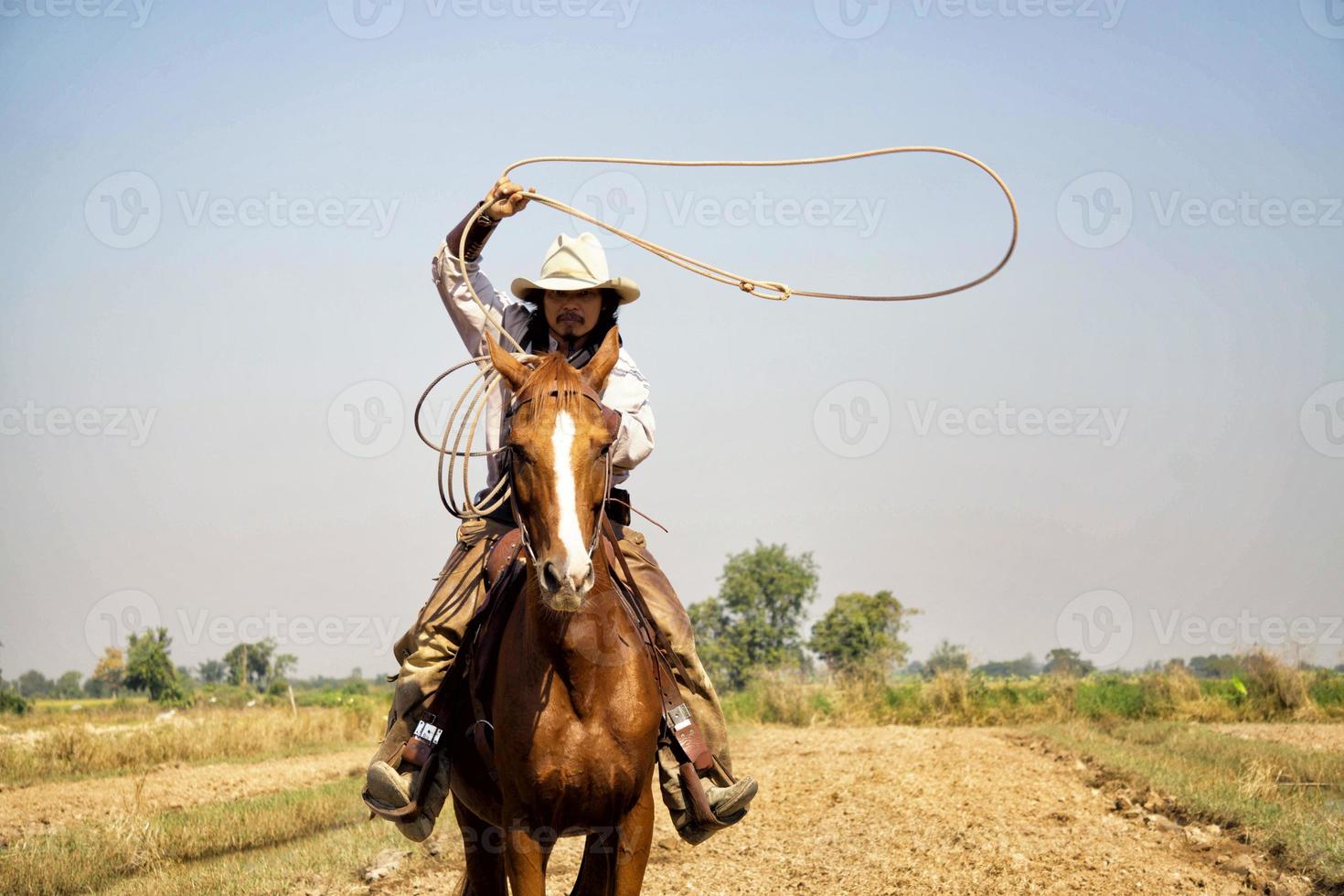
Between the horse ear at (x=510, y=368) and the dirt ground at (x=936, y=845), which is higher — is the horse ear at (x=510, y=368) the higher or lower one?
the higher one

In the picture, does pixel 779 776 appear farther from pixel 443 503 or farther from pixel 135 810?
pixel 443 503

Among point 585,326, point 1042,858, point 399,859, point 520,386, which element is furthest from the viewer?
point 399,859

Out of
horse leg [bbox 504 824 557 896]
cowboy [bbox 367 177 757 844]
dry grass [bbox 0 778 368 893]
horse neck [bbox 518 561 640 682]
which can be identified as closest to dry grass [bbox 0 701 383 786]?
dry grass [bbox 0 778 368 893]

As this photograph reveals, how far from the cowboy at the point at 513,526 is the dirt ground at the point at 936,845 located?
340 cm

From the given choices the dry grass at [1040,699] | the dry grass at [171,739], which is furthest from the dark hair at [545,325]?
the dry grass at [1040,699]

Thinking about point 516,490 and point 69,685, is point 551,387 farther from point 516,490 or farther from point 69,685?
point 69,685

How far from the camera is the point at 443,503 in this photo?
20.6 ft

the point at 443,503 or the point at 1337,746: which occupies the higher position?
the point at 443,503

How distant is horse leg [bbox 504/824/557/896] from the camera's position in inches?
215

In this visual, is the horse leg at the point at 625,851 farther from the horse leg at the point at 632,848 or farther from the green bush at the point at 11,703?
the green bush at the point at 11,703

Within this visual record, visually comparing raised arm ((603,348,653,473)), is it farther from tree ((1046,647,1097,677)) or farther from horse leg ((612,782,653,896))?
tree ((1046,647,1097,677))

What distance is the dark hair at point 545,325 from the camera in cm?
695

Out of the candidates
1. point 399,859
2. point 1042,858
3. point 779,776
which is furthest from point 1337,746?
point 399,859

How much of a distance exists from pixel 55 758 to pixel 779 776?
10.8 metres
